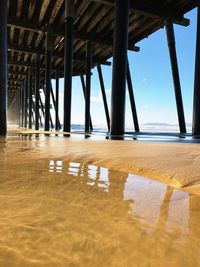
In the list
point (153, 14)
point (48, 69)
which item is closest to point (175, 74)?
point (153, 14)

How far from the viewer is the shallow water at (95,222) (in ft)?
2.38

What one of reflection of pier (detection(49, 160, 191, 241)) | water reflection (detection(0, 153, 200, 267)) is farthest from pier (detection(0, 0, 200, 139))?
water reflection (detection(0, 153, 200, 267))

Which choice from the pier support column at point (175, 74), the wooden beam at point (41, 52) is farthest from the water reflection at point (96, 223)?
A: the wooden beam at point (41, 52)

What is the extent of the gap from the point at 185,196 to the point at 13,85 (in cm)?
3663

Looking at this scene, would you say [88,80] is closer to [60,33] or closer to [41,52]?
[60,33]

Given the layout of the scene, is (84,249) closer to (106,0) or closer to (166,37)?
(106,0)

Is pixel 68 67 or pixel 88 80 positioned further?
pixel 88 80

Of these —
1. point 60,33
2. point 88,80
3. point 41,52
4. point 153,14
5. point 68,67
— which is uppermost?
point 41,52

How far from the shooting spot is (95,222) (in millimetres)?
995

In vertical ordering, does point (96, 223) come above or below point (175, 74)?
below

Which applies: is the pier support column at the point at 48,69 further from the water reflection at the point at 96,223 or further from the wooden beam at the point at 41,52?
the water reflection at the point at 96,223

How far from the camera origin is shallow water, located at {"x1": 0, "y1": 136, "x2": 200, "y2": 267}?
725 millimetres

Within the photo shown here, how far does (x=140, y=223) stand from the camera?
3.25ft

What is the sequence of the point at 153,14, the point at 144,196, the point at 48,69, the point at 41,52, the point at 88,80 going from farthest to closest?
the point at 41,52
the point at 88,80
the point at 48,69
the point at 153,14
the point at 144,196
